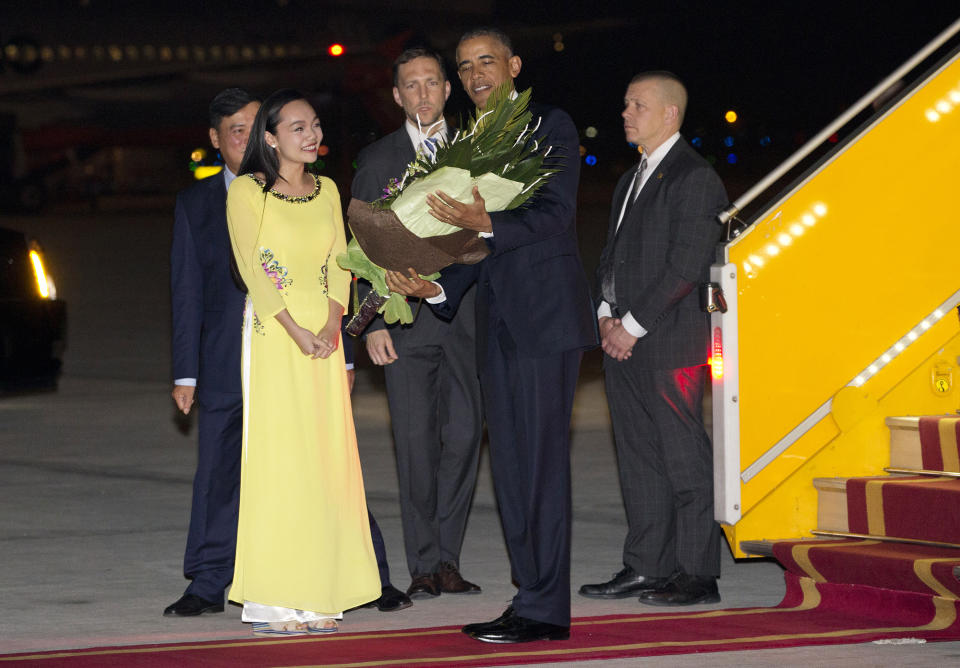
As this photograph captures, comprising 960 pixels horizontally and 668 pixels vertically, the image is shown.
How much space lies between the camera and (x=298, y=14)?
3662cm

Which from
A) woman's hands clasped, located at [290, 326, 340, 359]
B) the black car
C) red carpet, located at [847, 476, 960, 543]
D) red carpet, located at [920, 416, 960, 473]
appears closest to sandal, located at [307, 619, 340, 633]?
woman's hands clasped, located at [290, 326, 340, 359]

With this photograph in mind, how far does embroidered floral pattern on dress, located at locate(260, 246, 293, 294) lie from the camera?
5.09 m

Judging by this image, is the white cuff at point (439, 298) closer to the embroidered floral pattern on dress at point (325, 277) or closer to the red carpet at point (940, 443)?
the embroidered floral pattern on dress at point (325, 277)

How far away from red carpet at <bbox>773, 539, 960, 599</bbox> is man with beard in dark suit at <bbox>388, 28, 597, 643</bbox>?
103 cm

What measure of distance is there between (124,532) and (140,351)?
Result: 23.2ft

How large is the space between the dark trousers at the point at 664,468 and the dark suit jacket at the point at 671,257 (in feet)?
0.33

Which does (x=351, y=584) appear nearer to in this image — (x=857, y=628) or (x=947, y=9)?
(x=857, y=628)

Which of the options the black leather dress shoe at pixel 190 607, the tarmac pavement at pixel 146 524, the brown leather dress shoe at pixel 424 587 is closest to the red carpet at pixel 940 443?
the tarmac pavement at pixel 146 524

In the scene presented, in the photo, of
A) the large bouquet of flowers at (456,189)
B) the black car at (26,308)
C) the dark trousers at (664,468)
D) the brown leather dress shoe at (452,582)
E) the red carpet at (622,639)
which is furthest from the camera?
the black car at (26,308)

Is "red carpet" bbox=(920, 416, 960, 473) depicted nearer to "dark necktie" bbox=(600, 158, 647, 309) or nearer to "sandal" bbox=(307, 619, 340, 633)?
"dark necktie" bbox=(600, 158, 647, 309)

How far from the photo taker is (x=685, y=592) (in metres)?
5.56

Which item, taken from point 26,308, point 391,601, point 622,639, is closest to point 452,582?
point 391,601

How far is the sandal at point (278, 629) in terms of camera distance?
509 centimetres

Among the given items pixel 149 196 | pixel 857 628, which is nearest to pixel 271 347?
pixel 857 628
